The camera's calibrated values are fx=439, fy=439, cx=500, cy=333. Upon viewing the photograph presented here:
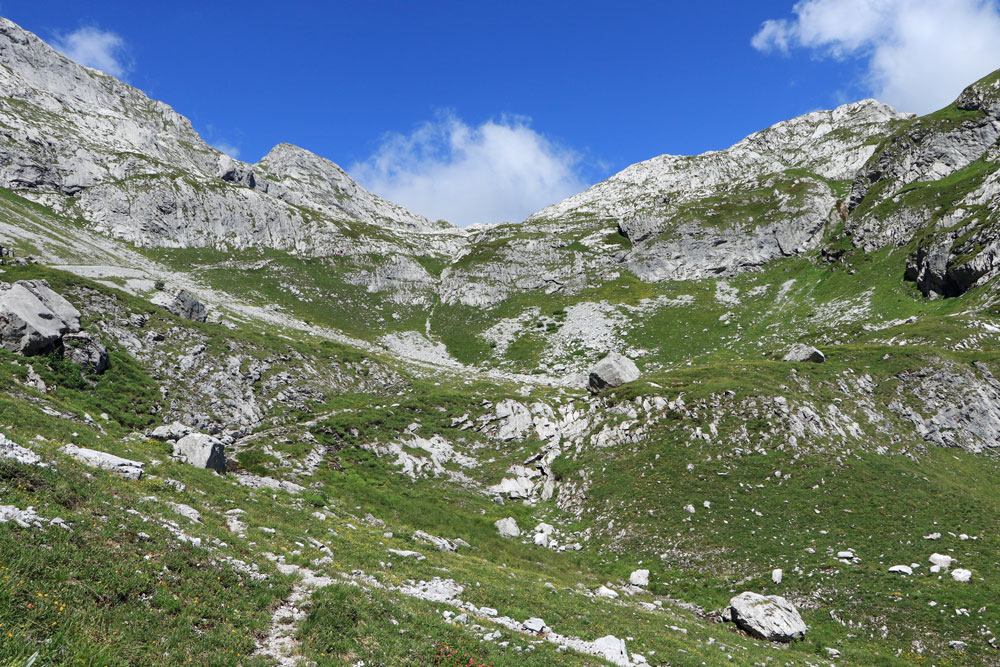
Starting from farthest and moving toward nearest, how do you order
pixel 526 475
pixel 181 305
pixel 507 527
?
pixel 181 305 → pixel 526 475 → pixel 507 527

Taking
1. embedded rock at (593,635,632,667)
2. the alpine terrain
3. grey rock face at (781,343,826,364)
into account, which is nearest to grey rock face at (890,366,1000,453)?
the alpine terrain

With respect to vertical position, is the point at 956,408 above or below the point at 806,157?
below

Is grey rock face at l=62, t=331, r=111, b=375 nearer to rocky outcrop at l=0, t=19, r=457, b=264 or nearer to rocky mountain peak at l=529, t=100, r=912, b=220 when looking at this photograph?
rocky outcrop at l=0, t=19, r=457, b=264

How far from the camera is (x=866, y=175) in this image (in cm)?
11194

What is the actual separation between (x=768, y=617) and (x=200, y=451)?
101ft

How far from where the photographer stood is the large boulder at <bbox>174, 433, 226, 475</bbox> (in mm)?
24828

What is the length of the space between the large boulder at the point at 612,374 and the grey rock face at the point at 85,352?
150ft

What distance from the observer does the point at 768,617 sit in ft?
66.8

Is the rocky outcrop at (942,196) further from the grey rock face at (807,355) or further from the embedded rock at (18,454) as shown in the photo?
the embedded rock at (18,454)

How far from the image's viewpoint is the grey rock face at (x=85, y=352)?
33688 mm

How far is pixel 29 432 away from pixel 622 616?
84.0 feet

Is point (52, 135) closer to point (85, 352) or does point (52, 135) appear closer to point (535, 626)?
point (85, 352)

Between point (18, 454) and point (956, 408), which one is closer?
point (18, 454)

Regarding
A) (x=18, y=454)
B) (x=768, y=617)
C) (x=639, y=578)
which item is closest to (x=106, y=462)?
(x=18, y=454)
